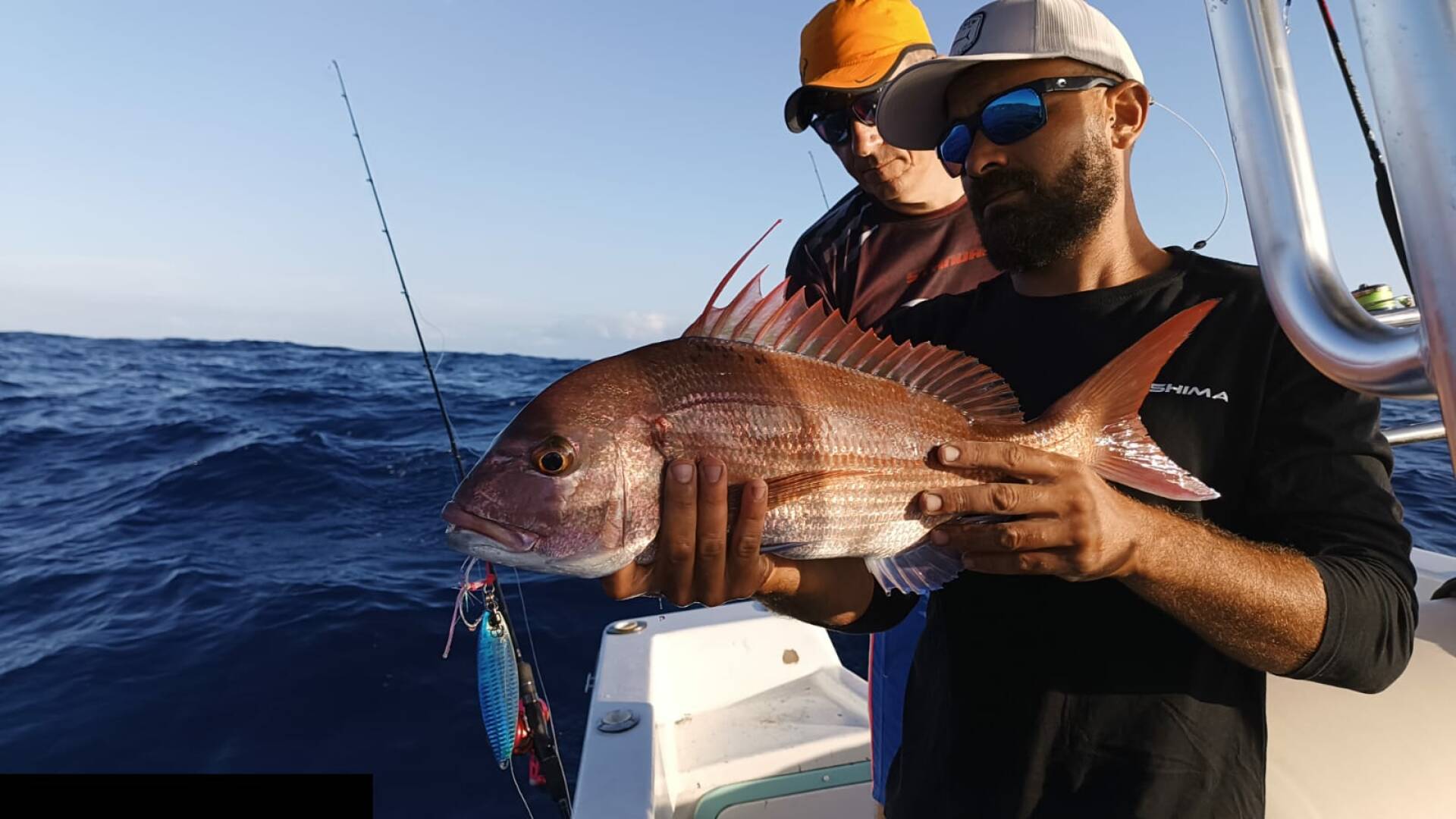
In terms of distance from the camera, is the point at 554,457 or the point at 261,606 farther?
the point at 261,606

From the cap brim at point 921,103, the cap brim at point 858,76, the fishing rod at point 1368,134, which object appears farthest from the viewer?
the cap brim at point 858,76

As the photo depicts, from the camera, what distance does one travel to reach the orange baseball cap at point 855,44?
11.6ft

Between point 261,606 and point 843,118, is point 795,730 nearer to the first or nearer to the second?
point 843,118

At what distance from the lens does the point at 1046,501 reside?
1.48 m

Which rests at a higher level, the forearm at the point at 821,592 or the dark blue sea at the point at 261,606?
the forearm at the point at 821,592

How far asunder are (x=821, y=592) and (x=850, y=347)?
787 millimetres

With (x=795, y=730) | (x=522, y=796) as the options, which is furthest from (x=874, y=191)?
(x=522, y=796)

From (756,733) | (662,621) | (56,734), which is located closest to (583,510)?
(756,733)

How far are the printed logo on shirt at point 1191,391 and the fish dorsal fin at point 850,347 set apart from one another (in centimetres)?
37

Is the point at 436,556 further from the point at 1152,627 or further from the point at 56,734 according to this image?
the point at 1152,627

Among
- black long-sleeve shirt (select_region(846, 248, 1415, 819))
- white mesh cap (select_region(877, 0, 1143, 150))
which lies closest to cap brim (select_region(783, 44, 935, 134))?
white mesh cap (select_region(877, 0, 1143, 150))

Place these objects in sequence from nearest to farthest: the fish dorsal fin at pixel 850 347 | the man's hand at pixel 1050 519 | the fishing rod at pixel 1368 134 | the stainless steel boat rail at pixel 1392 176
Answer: the stainless steel boat rail at pixel 1392 176 < the fishing rod at pixel 1368 134 < the man's hand at pixel 1050 519 < the fish dorsal fin at pixel 850 347

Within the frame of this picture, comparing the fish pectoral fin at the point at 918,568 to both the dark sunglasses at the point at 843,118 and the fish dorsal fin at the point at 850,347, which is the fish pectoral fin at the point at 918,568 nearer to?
the fish dorsal fin at the point at 850,347

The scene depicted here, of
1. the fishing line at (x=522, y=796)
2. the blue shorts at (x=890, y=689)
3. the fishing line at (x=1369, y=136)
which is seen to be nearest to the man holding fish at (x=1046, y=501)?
the fishing line at (x=1369, y=136)
